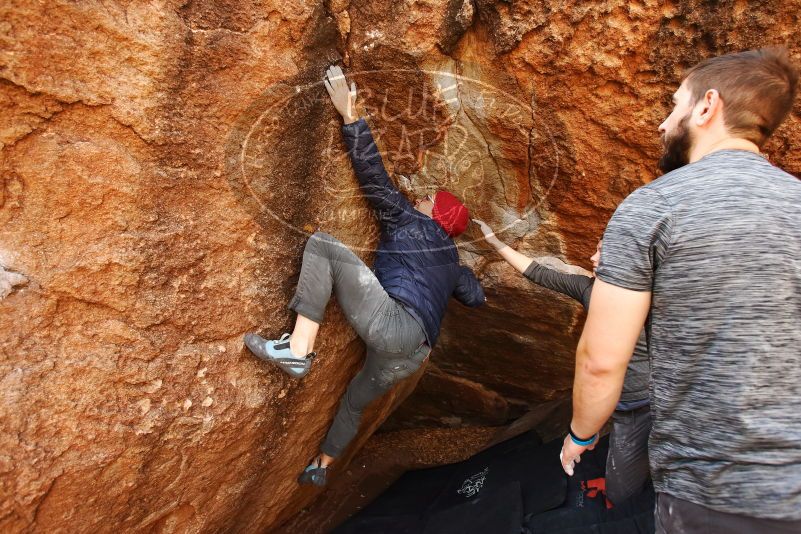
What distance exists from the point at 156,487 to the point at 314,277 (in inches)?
41.8

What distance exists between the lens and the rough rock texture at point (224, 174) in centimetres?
186

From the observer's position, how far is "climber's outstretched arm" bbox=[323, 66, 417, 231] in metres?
2.33

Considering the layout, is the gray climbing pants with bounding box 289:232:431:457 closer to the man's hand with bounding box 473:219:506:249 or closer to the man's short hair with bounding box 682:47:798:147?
the man's hand with bounding box 473:219:506:249

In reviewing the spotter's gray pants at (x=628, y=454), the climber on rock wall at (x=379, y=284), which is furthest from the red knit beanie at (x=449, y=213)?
the spotter's gray pants at (x=628, y=454)

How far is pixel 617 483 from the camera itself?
102 inches

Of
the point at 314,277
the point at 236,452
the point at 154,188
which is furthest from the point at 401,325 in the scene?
the point at 154,188

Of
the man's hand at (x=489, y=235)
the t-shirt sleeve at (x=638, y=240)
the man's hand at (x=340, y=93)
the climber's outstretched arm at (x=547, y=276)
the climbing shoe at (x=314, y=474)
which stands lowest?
the climbing shoe at (x=314, y=474)

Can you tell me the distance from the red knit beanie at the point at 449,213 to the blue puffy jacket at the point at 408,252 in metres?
0.04

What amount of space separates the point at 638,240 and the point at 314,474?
2.31 meters

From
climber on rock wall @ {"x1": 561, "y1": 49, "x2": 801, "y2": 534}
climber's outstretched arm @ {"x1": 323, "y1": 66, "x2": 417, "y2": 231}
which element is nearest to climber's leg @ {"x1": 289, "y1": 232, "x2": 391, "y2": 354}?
climber's outstretched arm @ {"x1": 323, "y1": 66, "x2": 417, "y2": 231}

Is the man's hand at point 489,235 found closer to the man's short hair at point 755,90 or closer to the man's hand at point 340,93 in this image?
the man's hand at point 340,93

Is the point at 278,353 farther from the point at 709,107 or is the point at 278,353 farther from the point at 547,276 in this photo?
the point at 709,107

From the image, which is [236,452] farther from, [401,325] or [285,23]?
[285,23]

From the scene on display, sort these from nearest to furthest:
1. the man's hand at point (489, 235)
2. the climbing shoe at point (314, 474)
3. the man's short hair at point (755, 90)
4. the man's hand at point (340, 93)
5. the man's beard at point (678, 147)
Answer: the man's short hair at point (755, 90), the man's beard at point (678, 147), the man's hand at point (340, 93), the man's hand at point (489, 235), the climbing shoe at point (314, 474)
